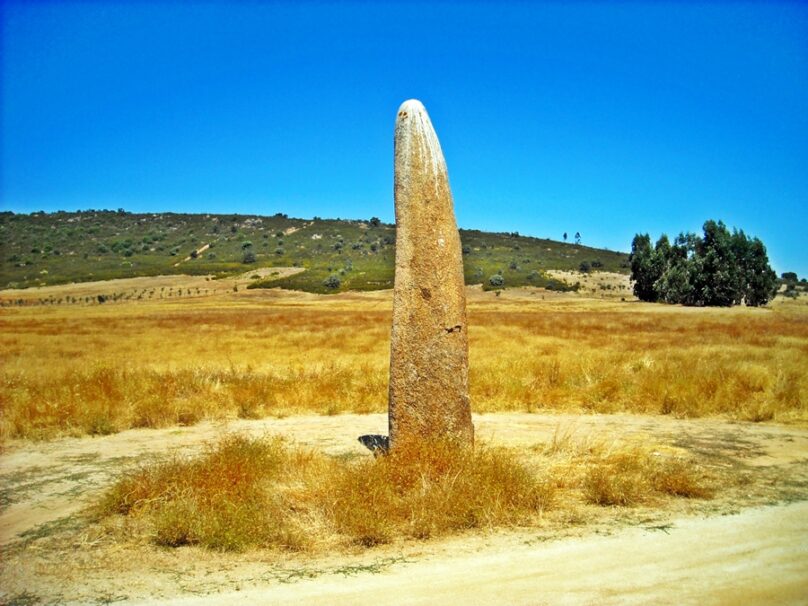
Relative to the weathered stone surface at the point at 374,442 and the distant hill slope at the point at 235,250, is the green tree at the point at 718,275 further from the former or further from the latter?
the weathered stone surface at the point at 374,442

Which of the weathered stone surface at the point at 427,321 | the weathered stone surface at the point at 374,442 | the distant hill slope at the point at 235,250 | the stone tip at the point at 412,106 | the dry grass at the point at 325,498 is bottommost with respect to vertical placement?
the weathered stone surface at the point at 374,442

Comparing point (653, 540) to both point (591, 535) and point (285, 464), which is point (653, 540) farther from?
point (285, 464)

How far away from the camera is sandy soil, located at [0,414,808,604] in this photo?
4.88 meters

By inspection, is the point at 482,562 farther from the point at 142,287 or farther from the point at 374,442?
the point at 142,287

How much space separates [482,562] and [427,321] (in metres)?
3.36

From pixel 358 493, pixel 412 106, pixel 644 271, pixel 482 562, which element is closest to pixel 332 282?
pixel 644 271

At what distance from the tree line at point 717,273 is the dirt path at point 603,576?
2872 inches

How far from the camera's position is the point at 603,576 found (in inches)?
201

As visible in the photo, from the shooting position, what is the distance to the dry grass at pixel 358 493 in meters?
6.00

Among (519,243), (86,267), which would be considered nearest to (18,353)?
(86,267)

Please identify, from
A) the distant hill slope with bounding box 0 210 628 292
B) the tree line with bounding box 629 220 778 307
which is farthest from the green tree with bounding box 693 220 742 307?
the distant hill slope with bounding box 0 210 628 292

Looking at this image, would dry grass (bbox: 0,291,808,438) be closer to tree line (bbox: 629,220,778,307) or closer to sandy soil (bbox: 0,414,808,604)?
sandy soil (bbox: 0,414,808,604)

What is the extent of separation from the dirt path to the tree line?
72938mm

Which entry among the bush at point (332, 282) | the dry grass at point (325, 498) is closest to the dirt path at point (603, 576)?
the dry grass at point (325, 498)
